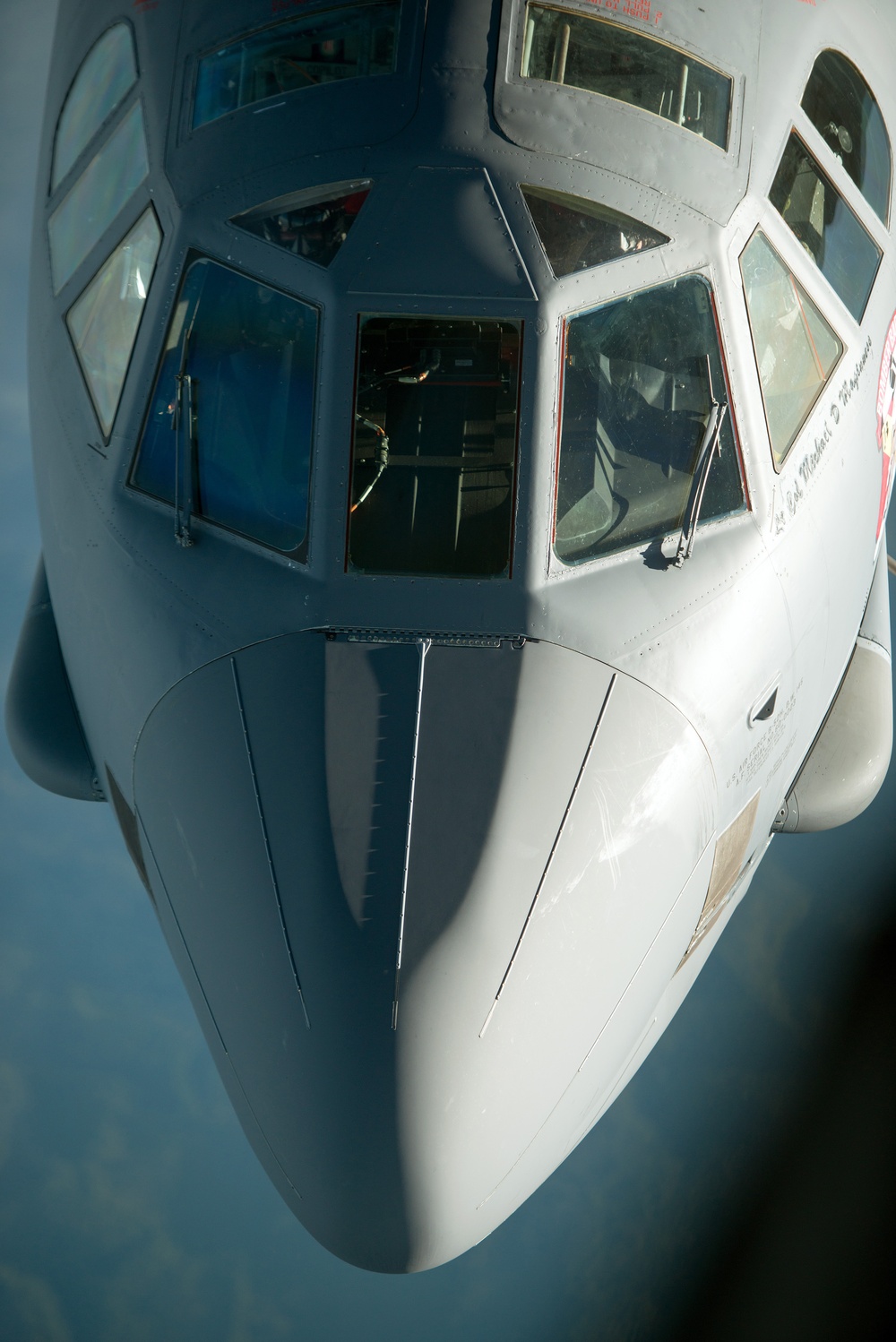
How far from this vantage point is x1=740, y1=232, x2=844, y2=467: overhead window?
6.26m

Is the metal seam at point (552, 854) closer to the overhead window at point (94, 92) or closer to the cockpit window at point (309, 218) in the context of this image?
the cockpit window at point (309, 218)

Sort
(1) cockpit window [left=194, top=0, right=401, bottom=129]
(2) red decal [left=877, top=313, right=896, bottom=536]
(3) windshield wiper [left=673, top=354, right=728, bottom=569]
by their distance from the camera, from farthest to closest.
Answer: (2) red decal [left=877, top=313, right=896, bottom=536]
(1) cockpit window [left=194, top=0, right=401, bottom=129]
(3) windshield wiper [left=673, top=354, right=728, bottom=569]

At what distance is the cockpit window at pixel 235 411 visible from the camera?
5.86 metres

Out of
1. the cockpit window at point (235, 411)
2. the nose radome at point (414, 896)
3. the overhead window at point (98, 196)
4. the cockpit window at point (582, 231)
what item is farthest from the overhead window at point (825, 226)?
the overhead window at point (98, 196)

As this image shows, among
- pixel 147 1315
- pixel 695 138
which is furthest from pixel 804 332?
pixel 147 1315

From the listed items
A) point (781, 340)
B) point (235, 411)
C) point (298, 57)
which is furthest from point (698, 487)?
point (298, 57)

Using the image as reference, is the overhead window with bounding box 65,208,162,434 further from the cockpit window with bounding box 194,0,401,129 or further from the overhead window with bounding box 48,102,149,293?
the cockpit window with bounding box 194,0,401,129

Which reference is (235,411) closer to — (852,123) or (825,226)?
(825,226)

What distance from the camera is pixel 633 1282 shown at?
14.1m

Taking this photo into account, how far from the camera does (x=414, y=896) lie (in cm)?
518

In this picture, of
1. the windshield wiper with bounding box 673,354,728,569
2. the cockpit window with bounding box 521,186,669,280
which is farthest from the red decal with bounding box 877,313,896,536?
the cockpit window with bounding box 521,186,669,280

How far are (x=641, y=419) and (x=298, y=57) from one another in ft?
8.60

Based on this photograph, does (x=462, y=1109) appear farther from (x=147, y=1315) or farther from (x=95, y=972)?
(x=95, y=972)

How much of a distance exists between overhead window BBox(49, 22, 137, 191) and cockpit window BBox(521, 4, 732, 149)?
2.32m
